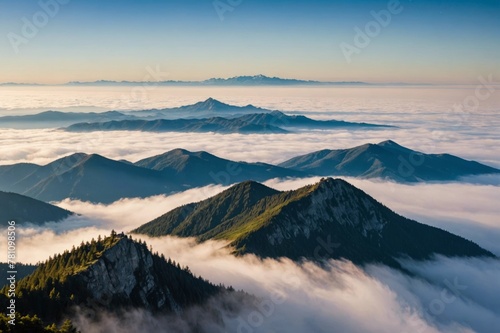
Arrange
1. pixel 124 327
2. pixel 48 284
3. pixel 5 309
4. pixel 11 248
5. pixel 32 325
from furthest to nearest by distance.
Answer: pixel 124 327, pixel 48 284, pixel 5 309, pixel 11 248, pixel 32 325

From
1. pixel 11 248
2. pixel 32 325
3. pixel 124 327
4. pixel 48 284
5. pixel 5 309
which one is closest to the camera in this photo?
pixel 32 325

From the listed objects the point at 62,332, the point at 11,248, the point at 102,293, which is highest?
the point at 11,248

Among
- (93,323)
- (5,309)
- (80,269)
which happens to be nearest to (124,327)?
(93,323)

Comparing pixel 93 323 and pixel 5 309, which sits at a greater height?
pixel 5 309

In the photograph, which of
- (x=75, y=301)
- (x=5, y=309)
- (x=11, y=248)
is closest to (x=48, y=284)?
(x=75, y=301)

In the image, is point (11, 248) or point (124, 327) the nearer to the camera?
point (11, 248)

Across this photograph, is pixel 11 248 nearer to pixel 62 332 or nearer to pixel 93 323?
pixel 62 332

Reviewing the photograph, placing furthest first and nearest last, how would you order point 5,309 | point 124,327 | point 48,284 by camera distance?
Answer: point 124,327, point 48,284, point 5,309

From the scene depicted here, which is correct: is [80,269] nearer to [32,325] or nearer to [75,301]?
[75,301]

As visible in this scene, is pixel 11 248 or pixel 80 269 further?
pixel 80 269
